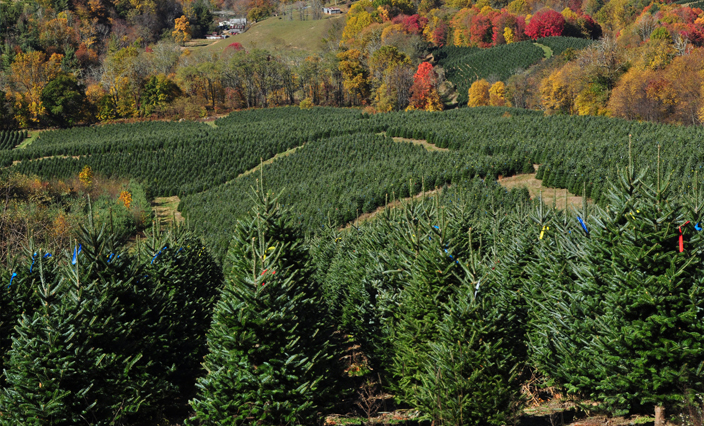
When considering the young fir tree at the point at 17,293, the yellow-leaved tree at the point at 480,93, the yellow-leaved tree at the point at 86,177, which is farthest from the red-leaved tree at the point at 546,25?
the young fir tree at the point at 17,293

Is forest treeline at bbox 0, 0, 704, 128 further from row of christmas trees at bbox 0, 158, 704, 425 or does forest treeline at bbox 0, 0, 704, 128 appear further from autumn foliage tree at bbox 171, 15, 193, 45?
row of christmas trees at bbox 0, 158, 704, 425

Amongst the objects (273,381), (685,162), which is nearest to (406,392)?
(273,381)

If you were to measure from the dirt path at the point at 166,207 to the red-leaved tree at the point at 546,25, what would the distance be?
90.8m

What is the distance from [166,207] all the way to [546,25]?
95.2 m

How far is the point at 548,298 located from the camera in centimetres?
931

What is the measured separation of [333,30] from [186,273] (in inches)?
5137

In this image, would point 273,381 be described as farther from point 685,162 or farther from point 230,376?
point 685,162

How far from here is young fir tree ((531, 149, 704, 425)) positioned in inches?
264

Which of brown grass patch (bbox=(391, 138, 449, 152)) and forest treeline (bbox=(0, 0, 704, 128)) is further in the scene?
forest treeline (bbox=(0, 0, 704, 128))

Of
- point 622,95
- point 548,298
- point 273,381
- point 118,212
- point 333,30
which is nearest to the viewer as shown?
point 273,381

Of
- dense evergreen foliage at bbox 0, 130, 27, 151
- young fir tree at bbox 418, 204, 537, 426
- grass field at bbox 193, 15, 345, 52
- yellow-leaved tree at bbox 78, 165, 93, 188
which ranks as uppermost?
grass field at bbox 193, 15, 345, 52

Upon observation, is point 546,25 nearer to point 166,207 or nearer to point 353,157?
point 353,157

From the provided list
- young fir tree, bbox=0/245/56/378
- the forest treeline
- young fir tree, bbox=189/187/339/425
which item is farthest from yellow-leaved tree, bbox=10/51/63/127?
young fir tree, bbox=189/187/339/425

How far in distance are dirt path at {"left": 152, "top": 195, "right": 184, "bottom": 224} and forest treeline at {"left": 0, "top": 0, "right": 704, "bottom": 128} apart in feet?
122
